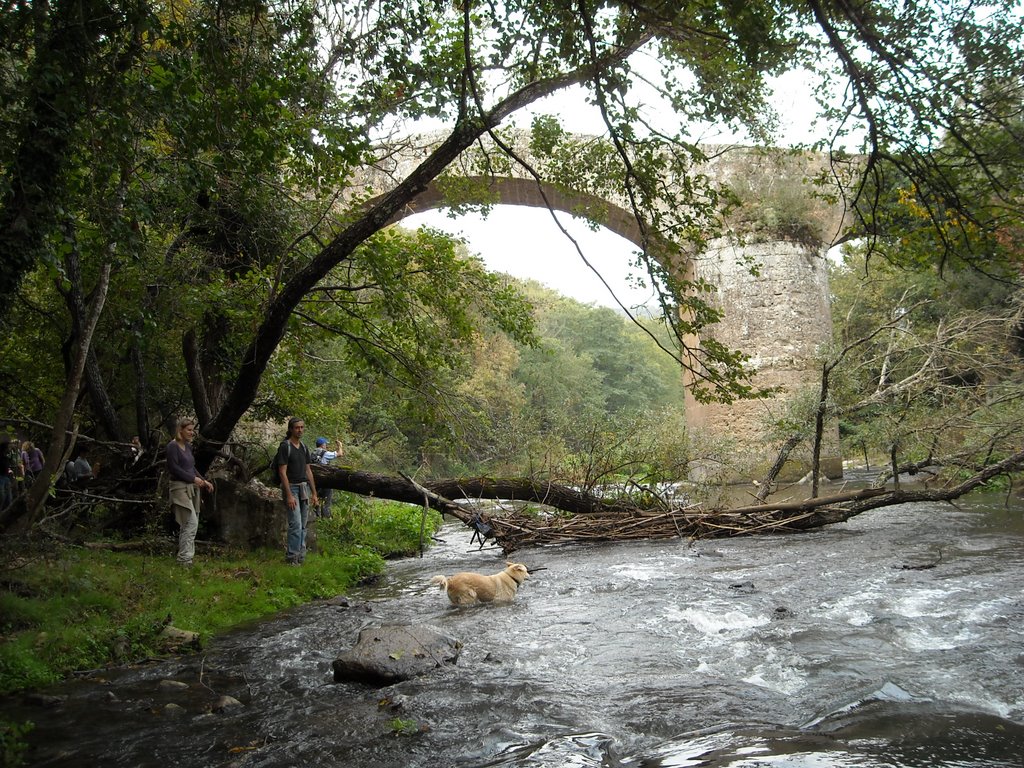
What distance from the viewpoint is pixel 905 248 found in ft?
17.7

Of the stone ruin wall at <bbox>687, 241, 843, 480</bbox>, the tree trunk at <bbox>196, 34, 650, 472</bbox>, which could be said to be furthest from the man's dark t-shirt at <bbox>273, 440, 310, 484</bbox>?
the stone ruin wall at <bbox>687, 241, 843, 480</bbox>

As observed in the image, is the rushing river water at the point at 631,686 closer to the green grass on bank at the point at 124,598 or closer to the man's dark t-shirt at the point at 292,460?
the green grass on bank at the point at 124,598

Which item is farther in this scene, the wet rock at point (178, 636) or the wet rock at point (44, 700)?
the wet rock at point (178, 636)

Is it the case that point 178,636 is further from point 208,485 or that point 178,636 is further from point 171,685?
point 208,485

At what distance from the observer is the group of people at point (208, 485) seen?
8.45 meters

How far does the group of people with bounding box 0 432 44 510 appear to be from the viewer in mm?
10125

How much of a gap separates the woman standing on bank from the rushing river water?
1.80 meters

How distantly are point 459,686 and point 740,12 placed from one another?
4170mm

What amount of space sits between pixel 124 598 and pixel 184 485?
6.05ft

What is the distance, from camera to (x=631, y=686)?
4828mm

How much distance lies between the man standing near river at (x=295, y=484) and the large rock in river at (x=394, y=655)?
3.76m

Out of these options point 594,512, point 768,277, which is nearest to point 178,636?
point 594,512

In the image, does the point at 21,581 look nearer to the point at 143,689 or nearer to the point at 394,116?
the point at 143,689

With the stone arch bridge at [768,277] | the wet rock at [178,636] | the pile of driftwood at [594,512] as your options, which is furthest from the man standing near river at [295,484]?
the stone arch bridge at [768,277]
